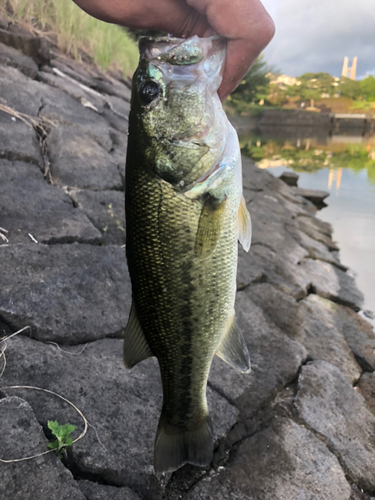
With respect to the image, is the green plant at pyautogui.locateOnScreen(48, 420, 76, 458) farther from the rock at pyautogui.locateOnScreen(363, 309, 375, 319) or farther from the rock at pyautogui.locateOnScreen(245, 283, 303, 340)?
the rock at pyautogui.locateOnScreen(363, 309, 375, 319)

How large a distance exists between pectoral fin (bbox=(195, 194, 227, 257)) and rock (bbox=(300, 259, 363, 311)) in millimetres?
3900

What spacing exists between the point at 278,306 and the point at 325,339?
0.55 meters

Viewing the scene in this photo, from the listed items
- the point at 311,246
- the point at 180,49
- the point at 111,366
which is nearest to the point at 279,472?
the point at 111,366

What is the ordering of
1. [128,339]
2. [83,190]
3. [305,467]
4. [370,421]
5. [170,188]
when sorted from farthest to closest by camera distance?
[83,190] → [370,421] → [305,467] → [128,339] → [170,188]

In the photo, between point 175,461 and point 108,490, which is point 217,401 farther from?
point 108,490

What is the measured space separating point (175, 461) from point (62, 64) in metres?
7.11

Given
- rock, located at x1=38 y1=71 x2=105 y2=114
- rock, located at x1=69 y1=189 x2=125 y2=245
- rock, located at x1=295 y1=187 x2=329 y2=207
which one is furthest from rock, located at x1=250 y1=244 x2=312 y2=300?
rock, located at x1=295 y1=187 x2=329 y2=207

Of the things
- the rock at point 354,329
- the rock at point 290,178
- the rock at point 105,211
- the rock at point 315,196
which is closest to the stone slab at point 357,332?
the rock at point 354,329

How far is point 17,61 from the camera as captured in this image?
5348mm

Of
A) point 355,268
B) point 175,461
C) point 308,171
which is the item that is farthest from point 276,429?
point 308,171

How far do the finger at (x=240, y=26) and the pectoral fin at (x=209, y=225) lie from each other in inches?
21.9

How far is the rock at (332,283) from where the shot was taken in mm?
5141

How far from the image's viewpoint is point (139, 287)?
1.62 metres

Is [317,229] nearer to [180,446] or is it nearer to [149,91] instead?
[180,446]
